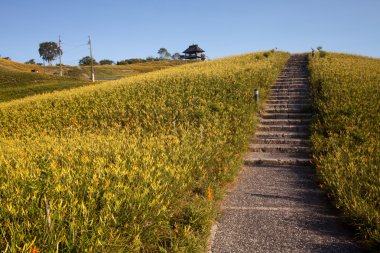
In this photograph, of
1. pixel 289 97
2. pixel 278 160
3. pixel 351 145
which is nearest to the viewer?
pixel 351 145

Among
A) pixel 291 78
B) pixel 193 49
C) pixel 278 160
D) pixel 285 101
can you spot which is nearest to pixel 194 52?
pixel 193 49

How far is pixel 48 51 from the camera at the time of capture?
138m

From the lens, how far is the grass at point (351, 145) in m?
4.79

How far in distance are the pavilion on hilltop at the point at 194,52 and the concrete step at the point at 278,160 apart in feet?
258

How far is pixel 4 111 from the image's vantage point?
50.9ft

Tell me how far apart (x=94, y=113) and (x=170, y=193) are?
974 centimetres

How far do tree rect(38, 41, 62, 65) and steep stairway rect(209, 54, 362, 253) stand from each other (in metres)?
146

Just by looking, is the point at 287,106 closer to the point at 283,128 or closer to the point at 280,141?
the point at 283,128

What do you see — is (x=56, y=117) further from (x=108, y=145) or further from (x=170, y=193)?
(x=170, y=193)

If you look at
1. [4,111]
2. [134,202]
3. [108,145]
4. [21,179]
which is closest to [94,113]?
[4,111]

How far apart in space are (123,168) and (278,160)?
16.6ft

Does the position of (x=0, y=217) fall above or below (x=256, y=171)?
above

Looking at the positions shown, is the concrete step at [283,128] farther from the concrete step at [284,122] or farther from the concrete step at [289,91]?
the concrete step at [289,91]

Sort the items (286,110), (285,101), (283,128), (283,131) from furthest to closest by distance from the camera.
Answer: (285,101)
(286,110)
(283,128)
(283,131)
